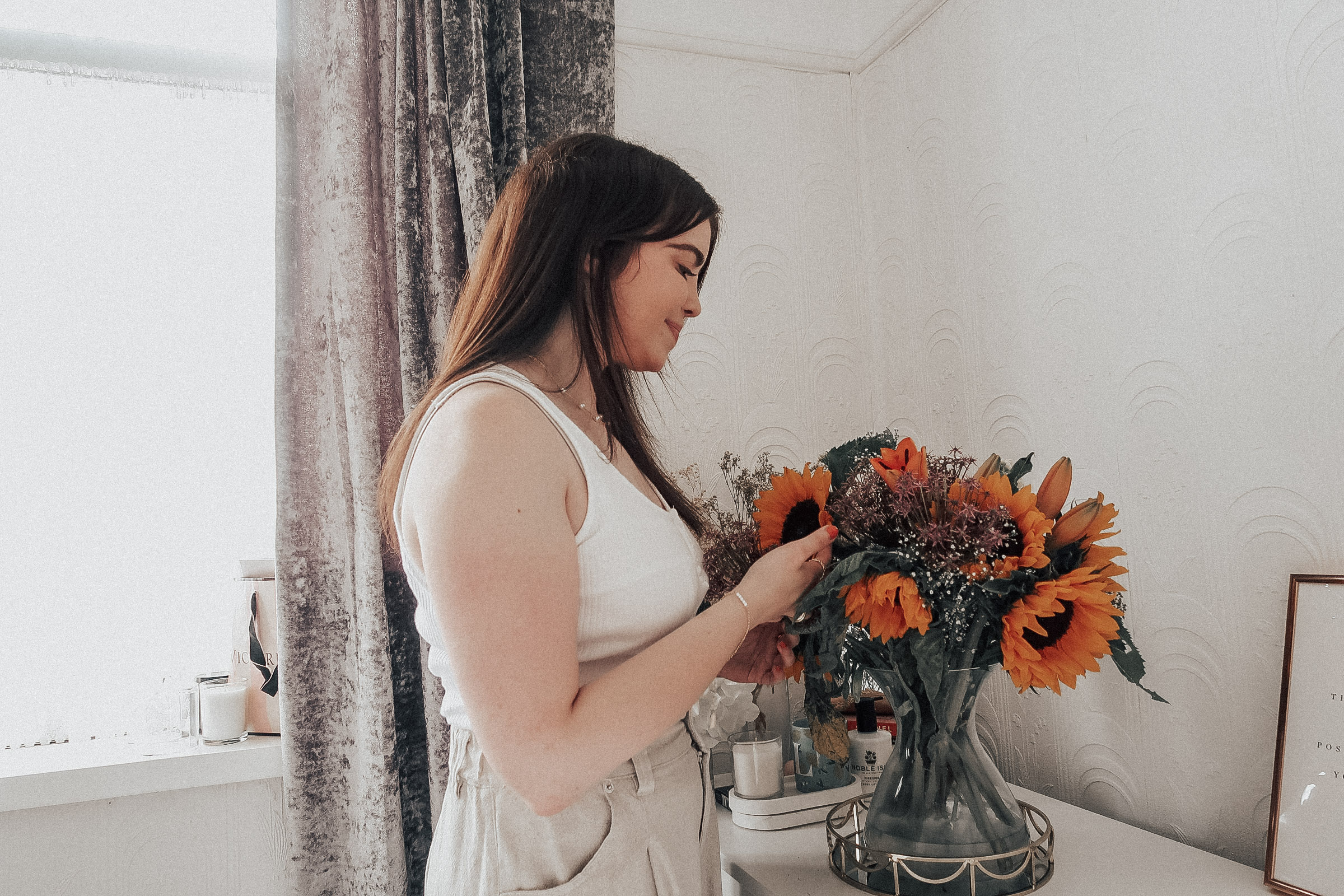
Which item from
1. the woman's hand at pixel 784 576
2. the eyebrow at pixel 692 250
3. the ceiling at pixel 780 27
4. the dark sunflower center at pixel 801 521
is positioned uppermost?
the ceiling at pixel 780 27

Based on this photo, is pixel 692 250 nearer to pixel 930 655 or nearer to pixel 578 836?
pixel 930 655

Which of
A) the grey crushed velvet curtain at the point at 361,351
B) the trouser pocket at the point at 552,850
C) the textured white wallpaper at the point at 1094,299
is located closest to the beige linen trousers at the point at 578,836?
the trouser pocket at the point at 552,850

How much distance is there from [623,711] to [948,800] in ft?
1.46

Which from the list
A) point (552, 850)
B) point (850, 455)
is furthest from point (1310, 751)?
point (552, 850)

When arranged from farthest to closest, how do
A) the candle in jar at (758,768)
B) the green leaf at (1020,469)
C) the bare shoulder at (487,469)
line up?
the candle in jar at (758,768), the green leaf at (1020,469), the bare shoulder at (487,469)

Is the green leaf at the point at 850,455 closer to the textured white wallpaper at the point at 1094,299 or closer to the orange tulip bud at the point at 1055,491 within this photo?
the orange tulip bud at the point at 1055,491

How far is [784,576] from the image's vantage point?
868mm

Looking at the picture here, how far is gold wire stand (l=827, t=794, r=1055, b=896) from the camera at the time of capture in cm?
91

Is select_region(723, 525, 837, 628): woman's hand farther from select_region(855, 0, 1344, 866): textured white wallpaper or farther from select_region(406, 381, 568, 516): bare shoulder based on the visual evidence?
select_region(855, 0, 1344, 866): textured white wallpaper

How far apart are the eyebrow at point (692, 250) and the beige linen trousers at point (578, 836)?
53 cm

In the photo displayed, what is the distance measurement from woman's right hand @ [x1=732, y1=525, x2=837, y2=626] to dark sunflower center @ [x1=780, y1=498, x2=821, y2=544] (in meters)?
0.04

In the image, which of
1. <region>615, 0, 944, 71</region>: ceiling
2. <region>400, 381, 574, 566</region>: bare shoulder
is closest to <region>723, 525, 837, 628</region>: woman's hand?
<region>400, 381, 574, 566</region>: bare shoulder

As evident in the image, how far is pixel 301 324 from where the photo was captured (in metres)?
1.46

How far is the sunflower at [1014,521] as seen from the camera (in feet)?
2.62
